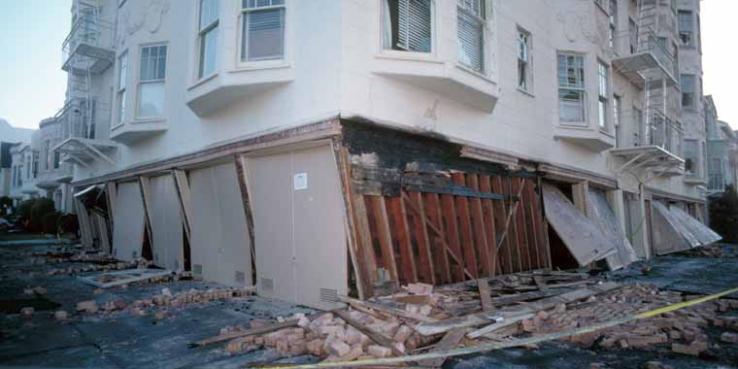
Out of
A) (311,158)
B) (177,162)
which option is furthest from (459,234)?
(177,162)

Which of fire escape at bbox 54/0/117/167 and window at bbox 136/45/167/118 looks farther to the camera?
fire escape at bbox 54/0/117/167

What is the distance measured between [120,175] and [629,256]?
15.6 meters

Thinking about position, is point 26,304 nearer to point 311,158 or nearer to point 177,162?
point 177,162

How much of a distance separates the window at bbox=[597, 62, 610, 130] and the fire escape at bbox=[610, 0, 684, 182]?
1.36 meters

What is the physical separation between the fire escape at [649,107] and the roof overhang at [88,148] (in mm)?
16843

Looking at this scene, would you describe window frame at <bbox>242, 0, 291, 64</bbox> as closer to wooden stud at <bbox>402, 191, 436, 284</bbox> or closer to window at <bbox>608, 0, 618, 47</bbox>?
wooden stud at <bbox>402, 191, 436, 284</bbox>

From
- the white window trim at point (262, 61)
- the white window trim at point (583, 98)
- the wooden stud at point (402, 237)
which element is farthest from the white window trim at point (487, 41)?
the white window trim at point (583, 98)

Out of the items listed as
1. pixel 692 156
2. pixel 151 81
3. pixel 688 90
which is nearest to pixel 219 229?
pixel 151 81

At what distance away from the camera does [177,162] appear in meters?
11.1

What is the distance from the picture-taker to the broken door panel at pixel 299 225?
7.48 metres

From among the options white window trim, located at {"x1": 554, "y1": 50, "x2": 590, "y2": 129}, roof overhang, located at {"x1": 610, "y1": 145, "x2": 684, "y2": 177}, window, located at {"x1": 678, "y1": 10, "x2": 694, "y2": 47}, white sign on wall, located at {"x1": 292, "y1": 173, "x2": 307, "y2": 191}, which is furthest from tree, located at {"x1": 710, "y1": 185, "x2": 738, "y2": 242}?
white sign on wall, located at {"x1": 292, "y1": 173, "x2": 307, "y2": 191}

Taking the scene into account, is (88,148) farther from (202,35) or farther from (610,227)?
(610,227)

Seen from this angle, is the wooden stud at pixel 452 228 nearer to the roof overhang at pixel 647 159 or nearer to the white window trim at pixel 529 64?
the white window trim at pixel 529 64

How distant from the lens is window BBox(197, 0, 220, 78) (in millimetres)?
9466
